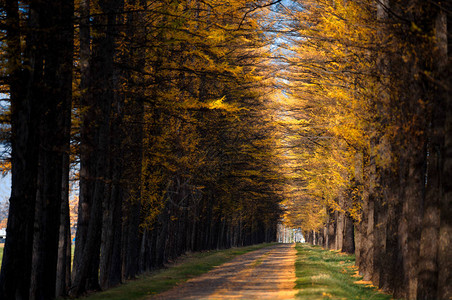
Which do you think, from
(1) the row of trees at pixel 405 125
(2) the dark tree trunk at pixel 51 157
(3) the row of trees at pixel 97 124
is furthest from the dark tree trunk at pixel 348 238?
(2) the dark tree trunk at pixel 51 157

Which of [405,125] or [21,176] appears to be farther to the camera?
[21,176]

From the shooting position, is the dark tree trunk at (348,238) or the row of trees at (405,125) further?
the dark tree trunk at (348,238)

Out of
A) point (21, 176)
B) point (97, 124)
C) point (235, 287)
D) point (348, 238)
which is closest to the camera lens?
point (21, 176)

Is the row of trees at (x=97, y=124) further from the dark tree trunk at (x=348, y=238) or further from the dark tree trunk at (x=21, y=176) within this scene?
the dark tree trunk at (x=348, y=238)

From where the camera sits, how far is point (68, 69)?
12.6m

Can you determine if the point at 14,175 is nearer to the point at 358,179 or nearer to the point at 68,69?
the point at 68,69

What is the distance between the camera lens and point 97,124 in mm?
14164

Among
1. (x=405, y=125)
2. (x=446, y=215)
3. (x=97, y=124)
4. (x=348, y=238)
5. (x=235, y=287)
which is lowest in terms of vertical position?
(x=235, y=287)

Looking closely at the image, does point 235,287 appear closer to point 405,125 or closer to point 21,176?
point 21,176

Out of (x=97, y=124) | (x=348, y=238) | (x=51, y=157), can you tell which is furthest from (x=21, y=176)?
(x=348, y=238)

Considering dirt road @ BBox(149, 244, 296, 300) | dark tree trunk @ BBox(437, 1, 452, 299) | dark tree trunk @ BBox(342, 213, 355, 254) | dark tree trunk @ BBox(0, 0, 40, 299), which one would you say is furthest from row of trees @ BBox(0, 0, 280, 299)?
dark tree trunk @ BBox(342, 213, 355, 254)

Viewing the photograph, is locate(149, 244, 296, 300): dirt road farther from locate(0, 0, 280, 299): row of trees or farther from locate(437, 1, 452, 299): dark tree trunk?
locate(437, 1, 452, 299): dark tree trunk

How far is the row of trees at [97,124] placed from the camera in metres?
11.5

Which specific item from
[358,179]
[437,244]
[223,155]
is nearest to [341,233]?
[223,155]
